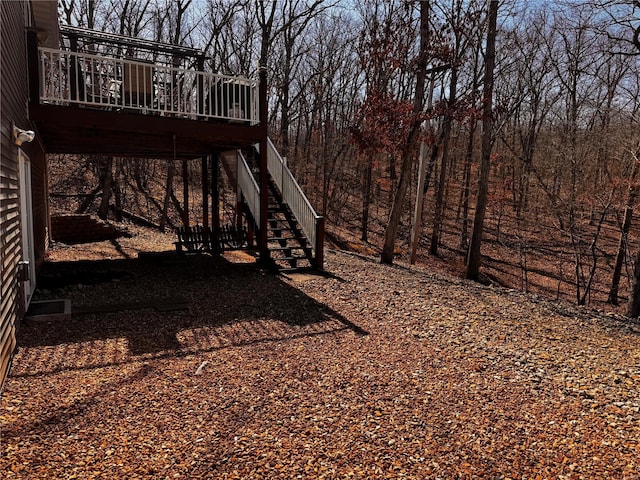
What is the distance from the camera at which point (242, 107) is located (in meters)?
8.42

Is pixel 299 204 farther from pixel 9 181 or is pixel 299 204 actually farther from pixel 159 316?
pixel 9 181

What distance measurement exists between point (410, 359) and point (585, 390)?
1.63 m

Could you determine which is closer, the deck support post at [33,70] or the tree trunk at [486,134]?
the deck support post at [33,70]

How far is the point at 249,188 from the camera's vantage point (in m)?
9.64

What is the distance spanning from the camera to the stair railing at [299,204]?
28.4ft

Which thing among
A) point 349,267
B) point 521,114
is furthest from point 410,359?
point 521,114

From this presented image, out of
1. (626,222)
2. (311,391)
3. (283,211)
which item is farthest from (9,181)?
(626,222)


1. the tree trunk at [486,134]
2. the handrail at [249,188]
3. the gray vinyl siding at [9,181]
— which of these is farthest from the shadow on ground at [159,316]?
the tree trunk at [486,134]

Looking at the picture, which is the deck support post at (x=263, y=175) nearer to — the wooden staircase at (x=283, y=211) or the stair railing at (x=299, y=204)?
the wooden staircase at (x=283, y=211)

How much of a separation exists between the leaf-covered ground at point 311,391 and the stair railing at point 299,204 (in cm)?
198

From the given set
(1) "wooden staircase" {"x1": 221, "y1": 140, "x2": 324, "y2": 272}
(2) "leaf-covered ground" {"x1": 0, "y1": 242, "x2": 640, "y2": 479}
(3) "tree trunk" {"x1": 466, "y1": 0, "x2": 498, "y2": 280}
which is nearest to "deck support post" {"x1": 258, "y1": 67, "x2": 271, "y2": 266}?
(1) "wooden staircase" {"x1": 221, "y1": 140, "x2": 324, "y2": 272}

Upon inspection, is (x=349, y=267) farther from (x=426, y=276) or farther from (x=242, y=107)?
(x=242, y=107)

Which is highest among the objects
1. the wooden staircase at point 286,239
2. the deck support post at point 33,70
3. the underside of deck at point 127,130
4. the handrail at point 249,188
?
the deck support post at point 33,70

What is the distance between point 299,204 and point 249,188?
4.34ft
